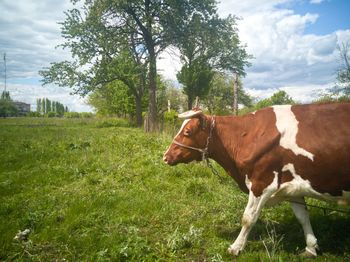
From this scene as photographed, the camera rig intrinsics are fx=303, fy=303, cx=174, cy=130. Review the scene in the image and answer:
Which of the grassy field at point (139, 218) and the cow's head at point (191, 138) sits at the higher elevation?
the cow's head at point (191, 138)

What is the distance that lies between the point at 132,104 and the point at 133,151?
29.9 metres

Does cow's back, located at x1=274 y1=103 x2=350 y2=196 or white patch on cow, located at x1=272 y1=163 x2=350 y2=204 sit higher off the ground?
cow's back, located at x1=274 y1=103 x2=350 y2=196

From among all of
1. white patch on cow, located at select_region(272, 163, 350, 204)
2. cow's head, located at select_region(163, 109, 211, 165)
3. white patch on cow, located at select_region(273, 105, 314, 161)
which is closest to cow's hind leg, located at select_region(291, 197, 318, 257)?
white patch on cow, located at select_region(272, 163, 350, 204)

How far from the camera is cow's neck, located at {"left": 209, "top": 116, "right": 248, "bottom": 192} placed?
5.17 metres

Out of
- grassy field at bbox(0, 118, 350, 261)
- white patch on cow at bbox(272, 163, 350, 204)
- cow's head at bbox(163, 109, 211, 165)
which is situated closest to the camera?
white patch on cow at bbox(272, 163, 350, 204)

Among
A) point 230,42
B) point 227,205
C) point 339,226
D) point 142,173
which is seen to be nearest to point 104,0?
point 230,42

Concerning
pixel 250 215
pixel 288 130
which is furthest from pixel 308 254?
pixel 288 130

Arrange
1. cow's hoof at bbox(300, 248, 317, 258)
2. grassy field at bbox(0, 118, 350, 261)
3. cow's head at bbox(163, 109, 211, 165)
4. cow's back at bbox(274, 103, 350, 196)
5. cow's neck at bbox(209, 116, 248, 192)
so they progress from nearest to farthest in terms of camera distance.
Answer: cow's back at bbox(274, 103, 350, 196)
cow's hoof at bbox(300, 248, 317, 258)
grassy field at bbox(0, 118, 350, 261)
cow's neck at bbox(209, 116, 248, 192)
cow's head at bbox(163, 109, 211, 165)

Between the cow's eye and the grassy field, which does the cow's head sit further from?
the grassy field

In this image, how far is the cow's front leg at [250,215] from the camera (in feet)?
15.1

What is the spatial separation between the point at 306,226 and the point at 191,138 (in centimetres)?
239

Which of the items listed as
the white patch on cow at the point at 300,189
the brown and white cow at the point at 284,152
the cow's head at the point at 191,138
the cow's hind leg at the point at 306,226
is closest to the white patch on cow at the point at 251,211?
the brown and white cow at the point at 284,152

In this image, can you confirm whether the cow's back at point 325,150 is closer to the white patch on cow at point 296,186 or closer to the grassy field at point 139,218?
the white patch on cow at point 296,186

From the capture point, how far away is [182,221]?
609 centimetres
